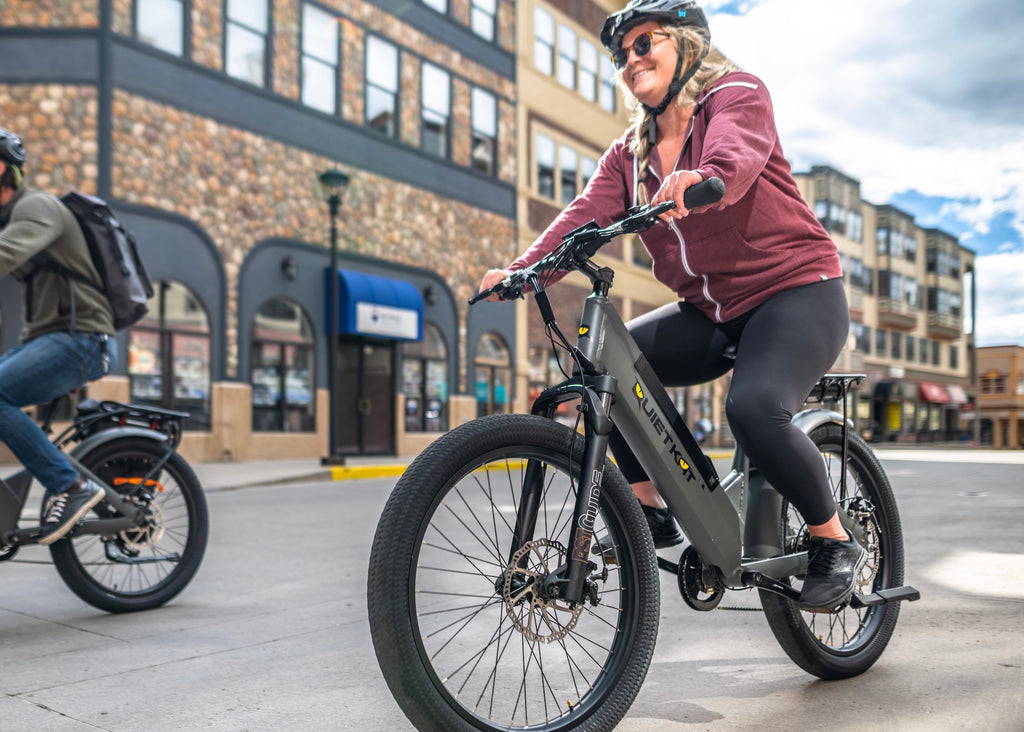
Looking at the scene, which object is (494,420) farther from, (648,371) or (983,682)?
(983,682)

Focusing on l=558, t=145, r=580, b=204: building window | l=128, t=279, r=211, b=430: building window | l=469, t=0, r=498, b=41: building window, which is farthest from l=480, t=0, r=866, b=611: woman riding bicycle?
l=558, t=145, r=580, b=204: building window

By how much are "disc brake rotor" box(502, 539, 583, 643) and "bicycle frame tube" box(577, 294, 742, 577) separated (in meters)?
0.39

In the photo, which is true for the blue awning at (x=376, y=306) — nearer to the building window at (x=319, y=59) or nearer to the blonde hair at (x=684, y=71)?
the building window at (x=319, y=59)

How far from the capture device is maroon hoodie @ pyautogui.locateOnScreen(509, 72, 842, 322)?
2643 millimetres

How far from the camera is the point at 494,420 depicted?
2.21 meters

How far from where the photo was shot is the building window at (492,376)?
77.2ft

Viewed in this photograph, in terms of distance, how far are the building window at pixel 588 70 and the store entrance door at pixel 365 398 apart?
1205 centimetres

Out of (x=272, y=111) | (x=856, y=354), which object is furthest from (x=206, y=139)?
(x=856, y=354)

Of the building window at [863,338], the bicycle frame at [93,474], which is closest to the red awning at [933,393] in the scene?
the building window at [863,338]

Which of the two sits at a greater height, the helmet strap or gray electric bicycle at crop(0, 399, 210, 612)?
the helmet strap

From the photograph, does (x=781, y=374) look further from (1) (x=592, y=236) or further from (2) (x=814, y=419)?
(1) (x=592, y=236)

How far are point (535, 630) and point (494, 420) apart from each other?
53cm

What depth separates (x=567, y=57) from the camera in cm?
2759

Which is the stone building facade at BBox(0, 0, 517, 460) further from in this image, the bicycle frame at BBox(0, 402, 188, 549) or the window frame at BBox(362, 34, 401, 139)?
the bicycle frame at BBox(0, 402, 188, 549)
